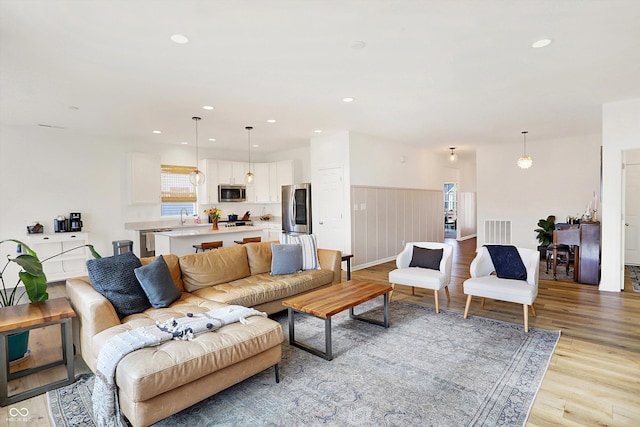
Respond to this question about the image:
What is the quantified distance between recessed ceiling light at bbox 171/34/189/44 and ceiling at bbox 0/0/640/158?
4cm

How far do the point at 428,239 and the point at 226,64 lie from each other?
7.06 m

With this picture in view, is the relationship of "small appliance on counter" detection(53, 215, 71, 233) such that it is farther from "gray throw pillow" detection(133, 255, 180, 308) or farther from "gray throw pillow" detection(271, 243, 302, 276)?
"gray throw pillow" detection(271, 243, 302, 276)

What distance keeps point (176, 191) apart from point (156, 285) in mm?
4879

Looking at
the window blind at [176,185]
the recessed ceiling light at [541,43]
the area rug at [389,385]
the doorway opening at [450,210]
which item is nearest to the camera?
the area rug at [389,385]

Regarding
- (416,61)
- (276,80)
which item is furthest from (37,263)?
(416,61)

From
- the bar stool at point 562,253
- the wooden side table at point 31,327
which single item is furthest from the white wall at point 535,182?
the wooden side table at point 31,327

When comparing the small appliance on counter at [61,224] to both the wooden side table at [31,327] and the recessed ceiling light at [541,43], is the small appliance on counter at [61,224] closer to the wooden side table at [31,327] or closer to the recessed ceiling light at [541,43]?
the wooden side table at [31,327]

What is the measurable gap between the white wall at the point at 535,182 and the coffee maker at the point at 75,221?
28.1 feet

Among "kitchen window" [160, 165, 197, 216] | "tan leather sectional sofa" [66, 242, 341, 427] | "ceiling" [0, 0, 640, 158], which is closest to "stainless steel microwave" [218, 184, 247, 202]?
"kitchen window" [160, 165, 197, 216]

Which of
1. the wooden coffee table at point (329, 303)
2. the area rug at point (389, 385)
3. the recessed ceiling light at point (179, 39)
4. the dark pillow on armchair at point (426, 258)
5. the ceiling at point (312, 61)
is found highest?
the ceiling at point (312, 61)

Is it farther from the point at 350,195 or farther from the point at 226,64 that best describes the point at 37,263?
the point at 350,195

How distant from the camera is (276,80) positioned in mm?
3521

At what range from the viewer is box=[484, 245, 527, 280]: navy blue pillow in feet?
12.3

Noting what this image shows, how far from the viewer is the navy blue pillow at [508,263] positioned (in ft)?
12.3
